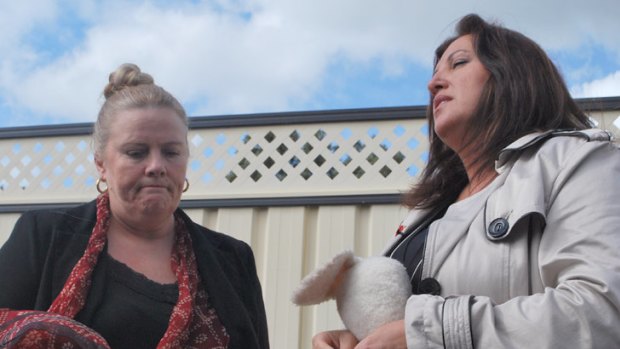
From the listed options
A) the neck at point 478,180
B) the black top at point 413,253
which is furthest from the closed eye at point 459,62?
the black top at point 413,253

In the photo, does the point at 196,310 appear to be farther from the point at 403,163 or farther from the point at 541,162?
the point at 403,163

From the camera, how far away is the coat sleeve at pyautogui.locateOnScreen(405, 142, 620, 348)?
142cm

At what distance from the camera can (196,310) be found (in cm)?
219

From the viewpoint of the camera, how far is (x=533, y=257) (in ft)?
5.11

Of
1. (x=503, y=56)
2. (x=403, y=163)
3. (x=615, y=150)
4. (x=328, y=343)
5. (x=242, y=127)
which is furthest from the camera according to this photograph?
(x=242, y=127)

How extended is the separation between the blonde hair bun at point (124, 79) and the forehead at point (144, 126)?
0.56ft

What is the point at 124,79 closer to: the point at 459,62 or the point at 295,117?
the point at 459,62

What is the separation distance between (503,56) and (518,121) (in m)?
0.20

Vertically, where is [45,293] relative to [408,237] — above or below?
below

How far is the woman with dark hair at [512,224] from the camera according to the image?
143 centimetres

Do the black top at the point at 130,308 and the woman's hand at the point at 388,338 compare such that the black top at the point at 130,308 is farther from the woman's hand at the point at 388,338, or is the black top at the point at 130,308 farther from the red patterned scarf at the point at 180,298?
the woman's hand at the point at 388,338

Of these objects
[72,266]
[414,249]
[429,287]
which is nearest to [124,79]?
[72,266]

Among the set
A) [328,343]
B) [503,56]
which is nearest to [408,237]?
[328,343]

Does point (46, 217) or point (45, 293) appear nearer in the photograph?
point (45, 293)
